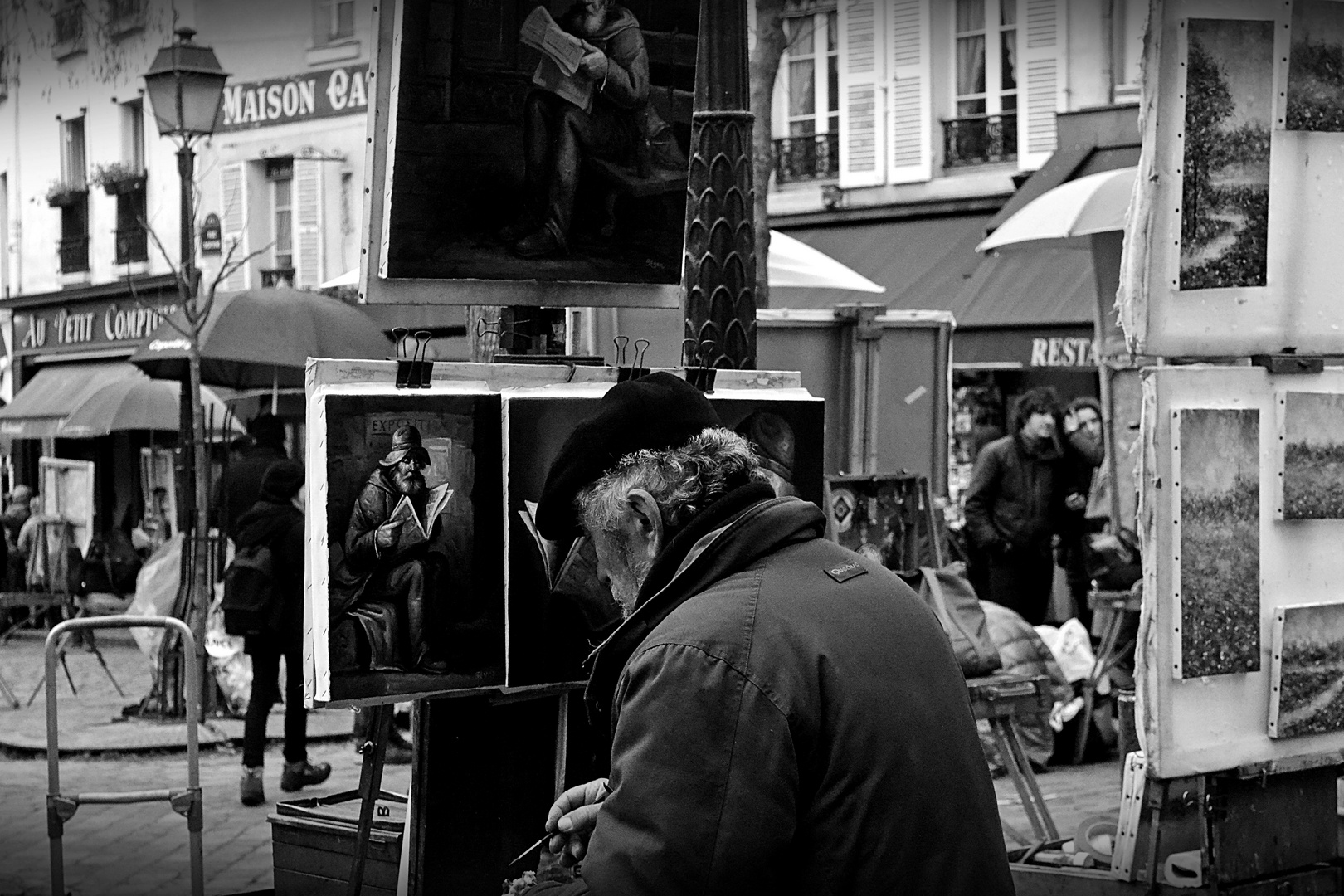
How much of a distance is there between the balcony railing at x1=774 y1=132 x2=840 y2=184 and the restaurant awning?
24.5 ft

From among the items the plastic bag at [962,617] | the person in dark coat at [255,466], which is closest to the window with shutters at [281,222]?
the person in dark coat at [255,466]

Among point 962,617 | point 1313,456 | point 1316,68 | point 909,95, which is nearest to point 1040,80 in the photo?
point 909,95

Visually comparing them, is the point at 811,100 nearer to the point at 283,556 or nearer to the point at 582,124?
the point at 283,556

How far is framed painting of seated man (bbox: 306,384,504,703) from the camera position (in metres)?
4.02

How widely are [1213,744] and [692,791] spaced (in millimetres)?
2701

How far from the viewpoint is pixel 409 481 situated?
13.5 feet

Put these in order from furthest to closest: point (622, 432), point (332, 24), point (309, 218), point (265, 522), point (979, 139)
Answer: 1. point (309, 218)
2. point (332, 24)
3. point (979, 139)
4. point (265, 522)
5. point (622, 432)

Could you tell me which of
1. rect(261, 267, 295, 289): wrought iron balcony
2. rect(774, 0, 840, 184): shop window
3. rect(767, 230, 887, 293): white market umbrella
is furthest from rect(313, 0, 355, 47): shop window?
rect(767, 230, 887, 293): white market umbrella

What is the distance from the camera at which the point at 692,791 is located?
2.21 meters

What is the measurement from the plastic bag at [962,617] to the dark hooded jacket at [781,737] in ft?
12.5

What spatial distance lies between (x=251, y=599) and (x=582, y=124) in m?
4.66

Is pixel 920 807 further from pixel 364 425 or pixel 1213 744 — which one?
pixel 1213 744

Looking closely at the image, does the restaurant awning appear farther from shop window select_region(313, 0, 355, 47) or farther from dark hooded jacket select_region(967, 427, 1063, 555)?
dark hooded jacket select_region(967, 427, 1063, 555)

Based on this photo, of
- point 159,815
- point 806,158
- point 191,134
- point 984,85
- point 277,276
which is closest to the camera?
point 159,815
